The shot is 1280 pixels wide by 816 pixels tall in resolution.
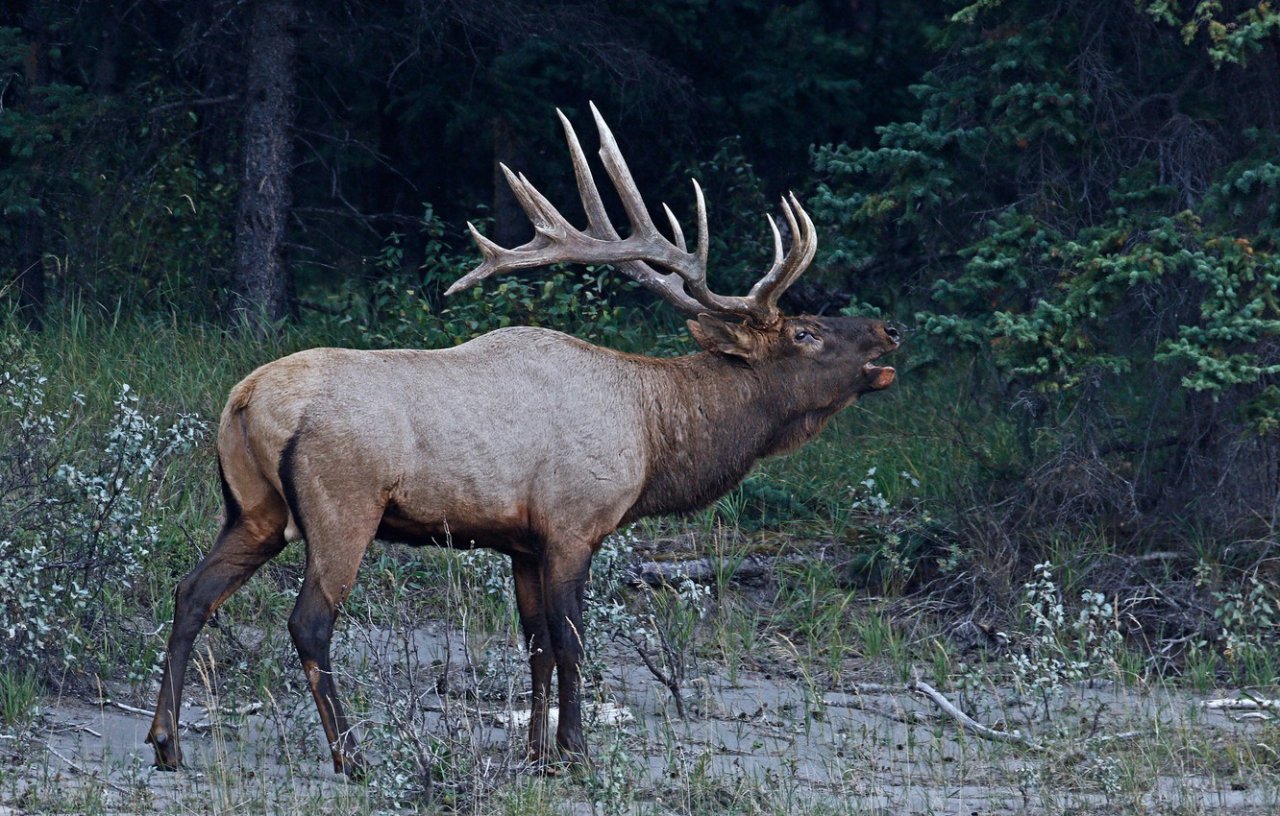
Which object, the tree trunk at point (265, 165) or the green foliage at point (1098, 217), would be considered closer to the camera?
the green foliage at point (1098, 217)

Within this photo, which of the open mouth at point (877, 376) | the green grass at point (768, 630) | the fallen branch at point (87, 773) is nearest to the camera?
the fallen branch at point (87, 773)

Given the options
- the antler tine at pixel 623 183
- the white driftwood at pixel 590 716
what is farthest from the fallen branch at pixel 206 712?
the antler tine at pixel 623 183

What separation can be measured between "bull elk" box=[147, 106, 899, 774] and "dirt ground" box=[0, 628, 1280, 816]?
1.02 ft

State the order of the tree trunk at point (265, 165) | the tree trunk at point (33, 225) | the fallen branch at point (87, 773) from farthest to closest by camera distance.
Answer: the tree trunk at point (33, 225) → the tree trunk at point (265, 165) → the fallen branch at point (87, 773)

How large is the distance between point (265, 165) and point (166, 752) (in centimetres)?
569

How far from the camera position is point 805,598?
8867 millimetres

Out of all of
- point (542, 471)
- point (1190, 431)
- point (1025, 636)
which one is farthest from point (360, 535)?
point (1190, 431)

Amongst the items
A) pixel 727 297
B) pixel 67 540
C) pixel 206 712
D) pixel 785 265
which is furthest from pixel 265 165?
pixel 206 712

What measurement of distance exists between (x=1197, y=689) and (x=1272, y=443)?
1477 millimetres

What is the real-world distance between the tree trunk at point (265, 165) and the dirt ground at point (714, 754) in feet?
13.5

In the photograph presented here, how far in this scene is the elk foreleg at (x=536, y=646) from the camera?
21.5 feet

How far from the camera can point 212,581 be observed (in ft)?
21.2

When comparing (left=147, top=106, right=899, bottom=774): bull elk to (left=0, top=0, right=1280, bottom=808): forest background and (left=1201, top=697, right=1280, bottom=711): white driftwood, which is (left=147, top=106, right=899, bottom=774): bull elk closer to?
(left=0, top=0, right=1280, bottom=808): forest background

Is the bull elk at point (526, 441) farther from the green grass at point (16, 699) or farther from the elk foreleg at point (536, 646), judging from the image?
the green grass at point (16, 699)
